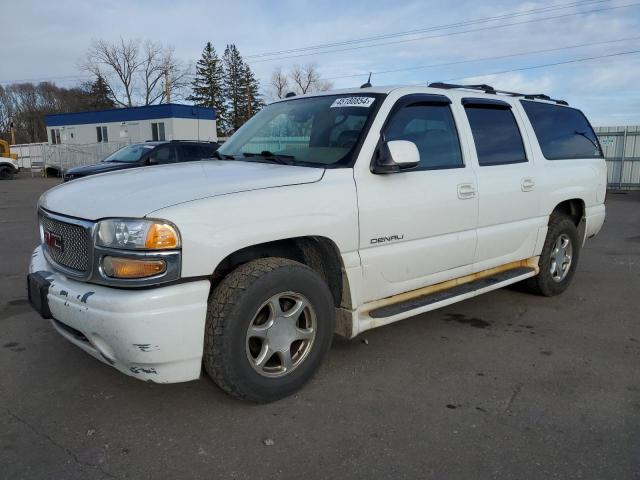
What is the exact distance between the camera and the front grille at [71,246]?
281 centimetres

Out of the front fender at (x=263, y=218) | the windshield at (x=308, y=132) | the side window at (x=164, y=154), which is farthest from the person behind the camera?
the side window at (x=164, y=154)

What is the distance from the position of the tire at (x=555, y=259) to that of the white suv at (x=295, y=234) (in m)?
0.25

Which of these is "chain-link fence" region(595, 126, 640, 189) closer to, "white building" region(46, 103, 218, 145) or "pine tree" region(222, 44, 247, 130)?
"white building" region(46, 103, 218, 145)

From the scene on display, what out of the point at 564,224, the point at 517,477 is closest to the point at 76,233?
the point at 517,477

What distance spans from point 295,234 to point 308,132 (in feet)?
3.62

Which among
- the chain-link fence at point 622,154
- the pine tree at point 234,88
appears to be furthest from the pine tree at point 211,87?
the chain-link fence at point 622,154

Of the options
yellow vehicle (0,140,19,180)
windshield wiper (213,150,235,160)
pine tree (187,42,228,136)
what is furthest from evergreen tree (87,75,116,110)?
windshield wiper (213,150,235,160)

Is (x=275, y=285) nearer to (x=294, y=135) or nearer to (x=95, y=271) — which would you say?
(x=95, y=271)

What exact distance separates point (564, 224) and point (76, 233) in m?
4.39

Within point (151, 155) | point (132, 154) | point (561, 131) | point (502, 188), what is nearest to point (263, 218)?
point (502, 188)

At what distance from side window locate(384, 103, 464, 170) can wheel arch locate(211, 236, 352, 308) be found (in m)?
0.90

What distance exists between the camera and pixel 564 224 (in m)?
5.19

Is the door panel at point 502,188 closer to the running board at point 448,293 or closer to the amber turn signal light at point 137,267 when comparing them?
the running board at point 448,293

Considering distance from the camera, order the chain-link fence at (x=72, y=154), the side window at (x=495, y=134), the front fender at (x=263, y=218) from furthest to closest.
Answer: the chain-link fence at (x=72, y=154) < the side window at (x=495, y=134) < the front fender at (x=263, y=218)
